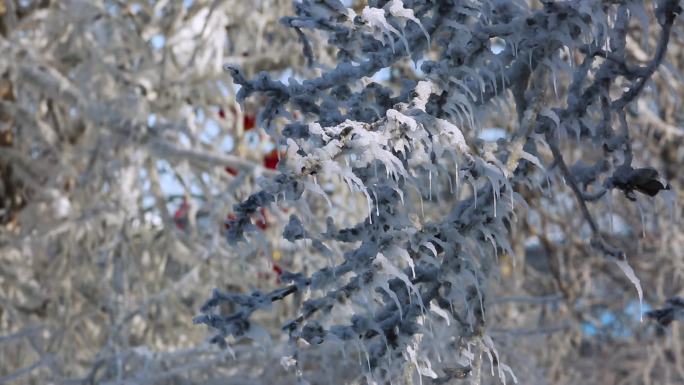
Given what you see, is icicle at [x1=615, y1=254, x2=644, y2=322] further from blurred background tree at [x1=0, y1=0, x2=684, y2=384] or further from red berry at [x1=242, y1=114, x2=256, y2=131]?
red berry at [x1=242, y1=114, x2=256, y2=131]

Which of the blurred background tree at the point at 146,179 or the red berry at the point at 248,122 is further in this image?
the red berry at the point at 248,122

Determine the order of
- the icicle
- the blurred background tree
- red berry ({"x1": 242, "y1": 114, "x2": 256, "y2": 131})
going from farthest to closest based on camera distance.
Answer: red berry ({"x1": 242, "y1": 114, "x2": 256, "y2": 131}) < the blurred background tree < the icicle

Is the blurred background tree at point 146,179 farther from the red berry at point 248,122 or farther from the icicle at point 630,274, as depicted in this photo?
the icicle at point 630,274

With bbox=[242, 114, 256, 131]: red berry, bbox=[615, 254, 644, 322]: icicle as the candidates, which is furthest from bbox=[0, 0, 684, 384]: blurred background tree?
bbox=[615, 254, 644, 322]: icicle

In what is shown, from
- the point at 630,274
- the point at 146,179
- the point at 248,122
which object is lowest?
the point at 146,179

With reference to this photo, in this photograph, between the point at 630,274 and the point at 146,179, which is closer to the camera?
the point at 630,274

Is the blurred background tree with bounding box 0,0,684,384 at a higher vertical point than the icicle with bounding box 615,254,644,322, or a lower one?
lower

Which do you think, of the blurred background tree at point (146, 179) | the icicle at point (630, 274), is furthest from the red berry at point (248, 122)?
the icicle at point (630, 274)

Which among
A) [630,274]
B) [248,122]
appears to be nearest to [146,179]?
[248,122]

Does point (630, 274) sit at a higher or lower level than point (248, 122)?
higher

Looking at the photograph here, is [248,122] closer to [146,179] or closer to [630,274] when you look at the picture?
[146,179]

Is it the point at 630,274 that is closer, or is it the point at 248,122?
the point at 630,274

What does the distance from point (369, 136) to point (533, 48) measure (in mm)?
350

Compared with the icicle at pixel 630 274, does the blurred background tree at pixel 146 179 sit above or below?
below
